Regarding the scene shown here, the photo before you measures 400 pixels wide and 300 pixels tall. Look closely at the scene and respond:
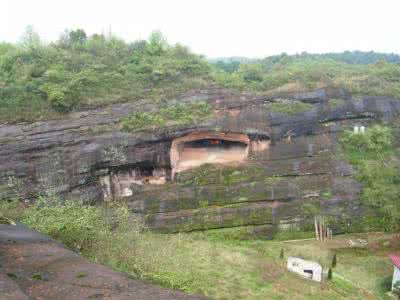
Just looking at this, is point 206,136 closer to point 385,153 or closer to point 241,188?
point 241,188

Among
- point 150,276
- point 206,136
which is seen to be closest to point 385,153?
point 206,136

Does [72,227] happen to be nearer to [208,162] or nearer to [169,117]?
[169,117]

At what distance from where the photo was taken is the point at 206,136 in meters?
20.6

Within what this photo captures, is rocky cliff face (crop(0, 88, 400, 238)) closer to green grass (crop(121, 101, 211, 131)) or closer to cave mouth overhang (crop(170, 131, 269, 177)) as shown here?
cave mouth overhang (crop(170, 131, 269, 177))

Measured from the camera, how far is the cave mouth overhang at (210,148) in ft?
67.0

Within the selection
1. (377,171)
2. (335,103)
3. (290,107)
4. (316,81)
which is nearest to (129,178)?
(290,107)

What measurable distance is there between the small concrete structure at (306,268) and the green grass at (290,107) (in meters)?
→ 8.97

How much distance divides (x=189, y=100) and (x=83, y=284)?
53.3 feet

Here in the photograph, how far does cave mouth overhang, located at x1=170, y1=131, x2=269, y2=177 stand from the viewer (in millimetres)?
20422

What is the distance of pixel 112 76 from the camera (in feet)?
74.2

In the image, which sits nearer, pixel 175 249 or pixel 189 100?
pixel 175 249

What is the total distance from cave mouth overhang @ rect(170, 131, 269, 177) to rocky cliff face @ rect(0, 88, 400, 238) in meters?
0.05

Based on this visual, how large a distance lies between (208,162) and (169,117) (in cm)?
313

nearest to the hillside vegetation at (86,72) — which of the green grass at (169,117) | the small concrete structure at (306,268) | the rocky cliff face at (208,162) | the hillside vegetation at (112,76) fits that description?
the hillside vegetation at (112,76)
